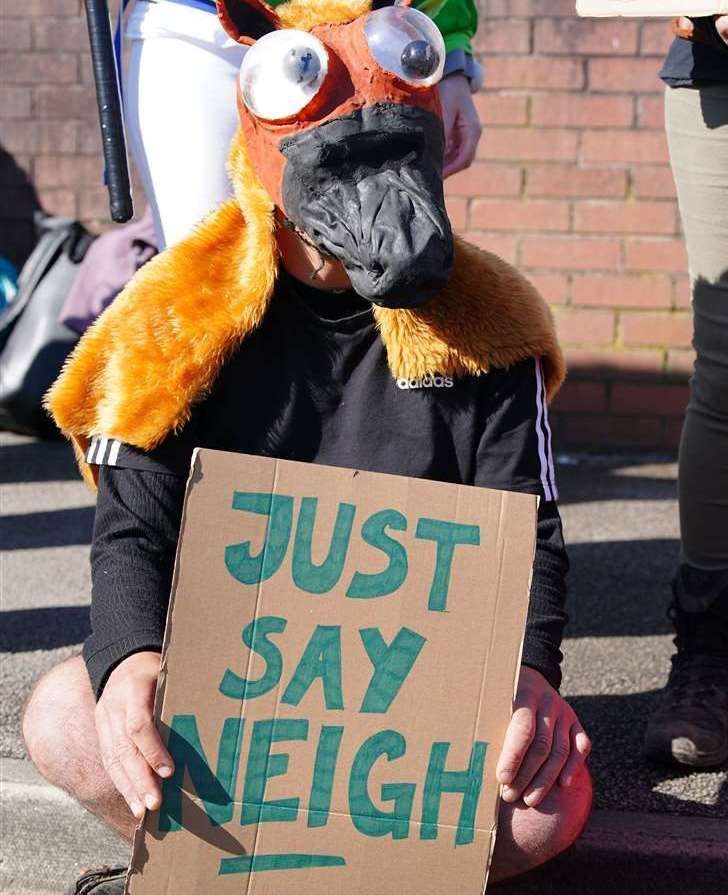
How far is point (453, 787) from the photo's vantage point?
181 cm

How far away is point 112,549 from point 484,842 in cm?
71

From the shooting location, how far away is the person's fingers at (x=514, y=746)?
1.79m

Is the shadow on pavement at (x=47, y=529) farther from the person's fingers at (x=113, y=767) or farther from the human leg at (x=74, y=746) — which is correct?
the person's fingers at (x=113, y=767)

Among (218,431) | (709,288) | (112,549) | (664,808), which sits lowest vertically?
(664,808)

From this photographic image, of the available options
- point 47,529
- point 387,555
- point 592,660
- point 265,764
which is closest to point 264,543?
point 387,555

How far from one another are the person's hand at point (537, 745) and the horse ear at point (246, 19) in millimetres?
1062

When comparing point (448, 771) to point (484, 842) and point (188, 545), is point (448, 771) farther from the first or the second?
point (188, 545)

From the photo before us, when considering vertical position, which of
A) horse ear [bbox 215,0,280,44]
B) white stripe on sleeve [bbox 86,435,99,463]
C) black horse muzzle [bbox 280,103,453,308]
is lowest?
white stripe on sleeve [bbox 86,435,99,463]

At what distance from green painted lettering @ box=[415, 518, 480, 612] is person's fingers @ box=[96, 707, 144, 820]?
472 mm

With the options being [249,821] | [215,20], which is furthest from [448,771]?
[215,20]

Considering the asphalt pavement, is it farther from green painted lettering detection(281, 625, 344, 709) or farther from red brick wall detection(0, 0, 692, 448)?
green painted lettering detection(281, 625, 344, 709)

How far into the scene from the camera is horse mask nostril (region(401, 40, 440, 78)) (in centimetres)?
192

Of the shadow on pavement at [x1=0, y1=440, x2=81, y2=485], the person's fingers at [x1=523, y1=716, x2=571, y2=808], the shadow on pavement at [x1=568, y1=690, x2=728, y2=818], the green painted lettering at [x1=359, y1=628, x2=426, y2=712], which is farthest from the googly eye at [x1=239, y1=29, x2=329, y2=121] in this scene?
the shadow on pavement at [x1=0, y1=440, x2=81, y2=485]

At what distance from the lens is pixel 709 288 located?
2557 millimetres
